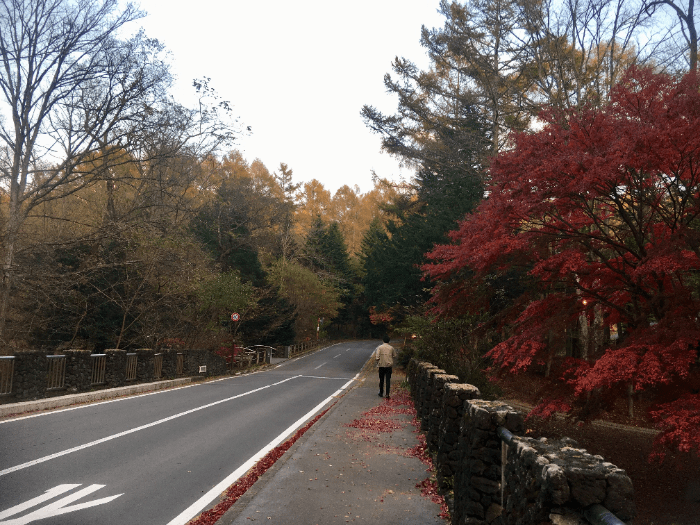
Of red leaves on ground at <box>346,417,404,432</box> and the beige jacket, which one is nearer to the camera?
red leaves on ground at <box>346,417,404,432</box>

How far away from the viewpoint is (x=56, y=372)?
549 inches

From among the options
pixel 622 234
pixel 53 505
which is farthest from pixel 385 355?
pixel 53 505

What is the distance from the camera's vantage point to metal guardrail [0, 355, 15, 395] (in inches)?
464

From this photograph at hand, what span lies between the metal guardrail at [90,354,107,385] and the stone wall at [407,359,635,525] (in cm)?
1262

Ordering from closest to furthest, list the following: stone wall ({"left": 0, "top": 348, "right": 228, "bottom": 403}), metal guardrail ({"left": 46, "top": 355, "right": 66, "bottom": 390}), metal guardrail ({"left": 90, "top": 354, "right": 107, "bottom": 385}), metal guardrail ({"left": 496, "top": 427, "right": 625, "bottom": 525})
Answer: metal guardrail ({"left": 496, "top": 427, "right": 625, "bottom": 525})
stone wall ({"left": 0, "top": 348, "right": 228, "bottom": 403})
metal guardrail ({"left": 46, "top": 355, "right": 66, "bottom": 390})
metal guardrail ({"left": 90, "top": 354, "right": 107, "bottom": 385})

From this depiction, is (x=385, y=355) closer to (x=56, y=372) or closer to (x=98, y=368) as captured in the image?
(x=98, y=368)

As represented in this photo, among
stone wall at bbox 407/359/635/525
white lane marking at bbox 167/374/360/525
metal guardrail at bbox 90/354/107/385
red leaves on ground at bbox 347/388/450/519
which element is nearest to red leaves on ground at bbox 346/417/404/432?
red leaves on ground at bbox 347/388/450/519

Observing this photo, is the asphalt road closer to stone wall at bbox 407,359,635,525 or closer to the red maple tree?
stone wall at bbox 407,359,635,525

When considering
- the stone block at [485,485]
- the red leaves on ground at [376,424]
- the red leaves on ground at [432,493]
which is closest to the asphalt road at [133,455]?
the red leaves on ground at [376,424]

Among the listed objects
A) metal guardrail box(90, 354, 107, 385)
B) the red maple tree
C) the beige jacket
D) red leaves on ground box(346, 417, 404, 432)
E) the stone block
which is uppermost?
the red maple tree

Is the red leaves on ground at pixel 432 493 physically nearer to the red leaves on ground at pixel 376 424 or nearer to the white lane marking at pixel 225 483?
the white lane marking at pixel 225 483

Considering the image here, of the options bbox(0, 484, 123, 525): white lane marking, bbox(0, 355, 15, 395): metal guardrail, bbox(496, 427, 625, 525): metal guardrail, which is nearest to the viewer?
Answer: bbox(496, 427, 625, 525): metal guardrail

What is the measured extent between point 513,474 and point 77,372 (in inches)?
562

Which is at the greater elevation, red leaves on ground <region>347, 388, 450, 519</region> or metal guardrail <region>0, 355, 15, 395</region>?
metal guardrail <region>0, 355, 15, 395</region>
